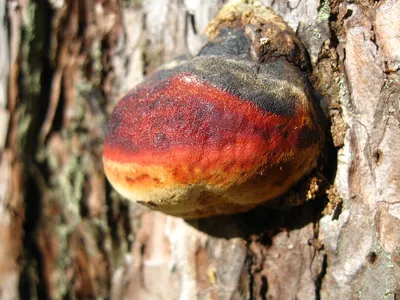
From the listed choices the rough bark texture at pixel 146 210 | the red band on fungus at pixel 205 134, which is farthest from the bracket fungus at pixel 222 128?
the rough bark texture at pixel 146 210

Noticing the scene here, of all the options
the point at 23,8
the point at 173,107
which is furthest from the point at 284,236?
the point at 23,8

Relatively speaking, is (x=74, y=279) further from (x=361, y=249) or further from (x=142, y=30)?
(x=361, y=249)

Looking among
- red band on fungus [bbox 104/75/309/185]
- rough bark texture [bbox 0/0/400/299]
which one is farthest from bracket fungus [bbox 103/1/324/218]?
rough bark texture [bbox 0/0/400/299]

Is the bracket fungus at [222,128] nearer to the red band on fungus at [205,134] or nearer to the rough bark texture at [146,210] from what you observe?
the red band on fungus at [205,134]

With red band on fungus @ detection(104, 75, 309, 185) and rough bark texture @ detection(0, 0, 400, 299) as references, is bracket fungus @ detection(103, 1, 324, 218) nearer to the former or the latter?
red band on fungus @ detection(104, 75, 309, 185)

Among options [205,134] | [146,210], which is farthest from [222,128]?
[146,210]
